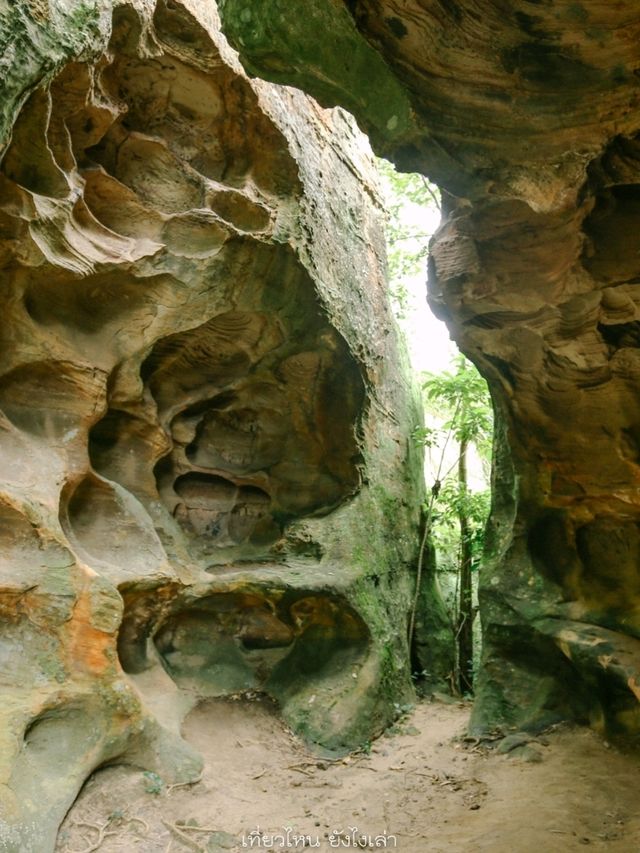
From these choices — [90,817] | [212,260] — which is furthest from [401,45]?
[90,817]

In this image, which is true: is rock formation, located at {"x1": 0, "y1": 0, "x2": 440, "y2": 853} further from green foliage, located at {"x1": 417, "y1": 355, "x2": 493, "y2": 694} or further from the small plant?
green foliage, located at {"x1": 417, "y1": 355, "x2": 493, "y2": 694}

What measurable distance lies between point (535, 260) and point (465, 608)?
6140 millimetres

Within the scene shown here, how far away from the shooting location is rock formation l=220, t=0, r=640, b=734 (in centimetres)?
313

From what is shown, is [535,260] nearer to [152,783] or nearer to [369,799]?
[369,799]

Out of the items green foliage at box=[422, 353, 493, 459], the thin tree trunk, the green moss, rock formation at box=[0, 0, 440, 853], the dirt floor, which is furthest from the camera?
the thin tree trunk

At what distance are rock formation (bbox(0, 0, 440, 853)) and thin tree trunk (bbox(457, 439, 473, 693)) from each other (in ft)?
3.09

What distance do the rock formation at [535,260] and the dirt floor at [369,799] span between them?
0.61 metres

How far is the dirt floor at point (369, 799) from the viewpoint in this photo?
14.8ft

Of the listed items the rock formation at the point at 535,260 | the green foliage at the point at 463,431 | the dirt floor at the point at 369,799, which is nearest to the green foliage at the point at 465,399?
the green foliage at the point at 463,431

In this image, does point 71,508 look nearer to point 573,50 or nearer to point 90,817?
point 90,817

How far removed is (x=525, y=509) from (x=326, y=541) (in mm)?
2147

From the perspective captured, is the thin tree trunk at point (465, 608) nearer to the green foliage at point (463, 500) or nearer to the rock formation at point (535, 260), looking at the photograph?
the green foliage at point (463, 500)

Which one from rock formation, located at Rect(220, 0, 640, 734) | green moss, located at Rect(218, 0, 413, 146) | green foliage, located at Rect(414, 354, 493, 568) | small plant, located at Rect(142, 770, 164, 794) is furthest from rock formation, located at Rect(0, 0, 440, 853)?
rock formation, located at Rect(220, 0, 640, 734)

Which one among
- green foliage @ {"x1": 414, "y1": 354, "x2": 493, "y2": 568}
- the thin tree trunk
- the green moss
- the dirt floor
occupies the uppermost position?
the green moss
